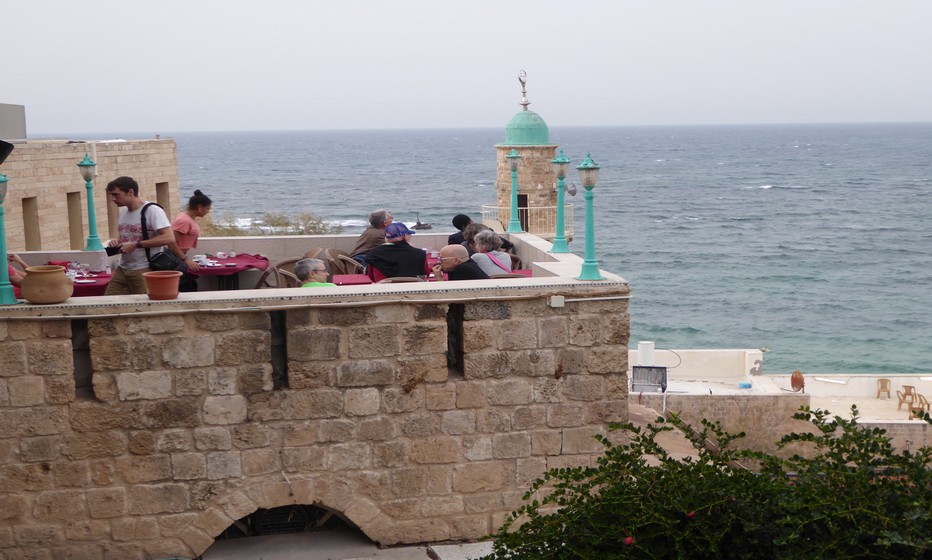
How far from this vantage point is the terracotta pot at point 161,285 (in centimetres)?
690

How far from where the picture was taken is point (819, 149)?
15862 cm

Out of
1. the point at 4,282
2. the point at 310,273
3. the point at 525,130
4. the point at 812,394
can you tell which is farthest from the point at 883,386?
the point at 4,282

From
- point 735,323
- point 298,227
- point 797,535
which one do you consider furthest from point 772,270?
point 797,535

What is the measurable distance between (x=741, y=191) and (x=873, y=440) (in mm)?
95406

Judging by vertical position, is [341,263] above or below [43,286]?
below

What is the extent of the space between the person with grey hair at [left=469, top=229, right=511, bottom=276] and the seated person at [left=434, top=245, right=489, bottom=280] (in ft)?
0.99

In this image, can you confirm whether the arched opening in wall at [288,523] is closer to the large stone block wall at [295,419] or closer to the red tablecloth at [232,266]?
the large stone block wall at [295,419]

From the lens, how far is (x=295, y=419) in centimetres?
716

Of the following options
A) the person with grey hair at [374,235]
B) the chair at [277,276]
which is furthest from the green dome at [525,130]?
the chair at [277,276]

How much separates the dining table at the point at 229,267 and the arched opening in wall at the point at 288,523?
6.73 feet

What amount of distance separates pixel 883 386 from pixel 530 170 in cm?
1178

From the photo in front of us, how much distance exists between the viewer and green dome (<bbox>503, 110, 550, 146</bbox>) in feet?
108

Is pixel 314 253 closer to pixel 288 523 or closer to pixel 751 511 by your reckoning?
pixel 288 523

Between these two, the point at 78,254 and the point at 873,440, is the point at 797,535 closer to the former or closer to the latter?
the point at 873,440
